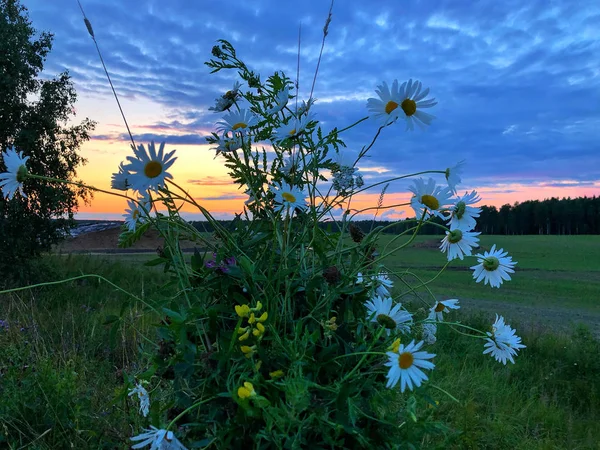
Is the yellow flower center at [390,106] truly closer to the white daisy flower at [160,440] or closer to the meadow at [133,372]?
the meadow at [133,372]

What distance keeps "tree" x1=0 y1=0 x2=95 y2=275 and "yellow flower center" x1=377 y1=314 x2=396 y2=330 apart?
928 cm

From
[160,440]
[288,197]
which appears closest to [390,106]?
[288,197]

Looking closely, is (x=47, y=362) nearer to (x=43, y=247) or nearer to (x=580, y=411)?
(x=580, y=411)

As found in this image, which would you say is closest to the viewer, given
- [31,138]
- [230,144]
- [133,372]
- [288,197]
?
[288,197]

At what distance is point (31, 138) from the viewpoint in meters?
9.24

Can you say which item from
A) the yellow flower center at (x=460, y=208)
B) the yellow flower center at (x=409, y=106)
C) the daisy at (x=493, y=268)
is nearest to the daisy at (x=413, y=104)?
the yellow flower center at (x=409, y=106)

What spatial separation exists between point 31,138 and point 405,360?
33.0 feet

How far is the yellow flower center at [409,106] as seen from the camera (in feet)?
4.07

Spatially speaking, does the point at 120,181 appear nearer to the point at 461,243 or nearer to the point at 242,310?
the point at 242,310

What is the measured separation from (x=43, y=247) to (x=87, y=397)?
862 centimetres

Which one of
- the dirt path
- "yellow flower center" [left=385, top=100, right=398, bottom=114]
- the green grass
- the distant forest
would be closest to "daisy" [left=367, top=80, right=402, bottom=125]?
"yellow flower center" [left=385, top=100, right=398, bottom=114]

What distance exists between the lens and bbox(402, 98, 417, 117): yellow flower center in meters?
1.24

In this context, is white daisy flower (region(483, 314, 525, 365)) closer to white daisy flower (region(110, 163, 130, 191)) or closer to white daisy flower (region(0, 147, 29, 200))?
white daisy flower (region(110, 163, 130, 191))

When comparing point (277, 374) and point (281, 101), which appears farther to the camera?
point (281, 101)
